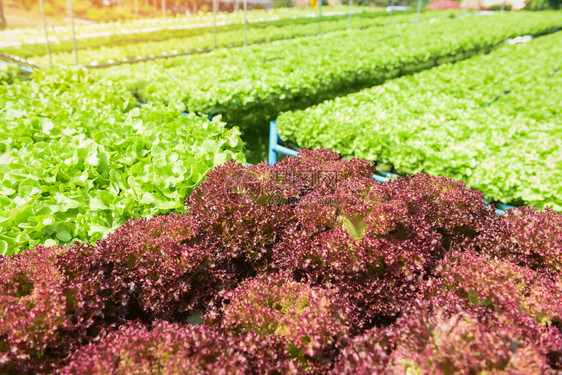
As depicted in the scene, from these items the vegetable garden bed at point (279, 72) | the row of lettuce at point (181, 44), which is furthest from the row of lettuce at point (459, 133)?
the row of lettuce at point (181, 44)

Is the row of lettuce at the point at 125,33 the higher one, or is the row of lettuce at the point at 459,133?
the row of lettuce at the point at 125,33

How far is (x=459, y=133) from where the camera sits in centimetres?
470

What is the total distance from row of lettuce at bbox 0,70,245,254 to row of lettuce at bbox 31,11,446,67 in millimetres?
5309

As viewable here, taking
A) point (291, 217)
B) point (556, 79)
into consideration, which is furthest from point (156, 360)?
point (556, 79)

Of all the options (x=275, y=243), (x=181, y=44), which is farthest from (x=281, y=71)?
(x=275, y=243)

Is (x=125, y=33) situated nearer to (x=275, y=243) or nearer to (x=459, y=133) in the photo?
(x=459, y=133)

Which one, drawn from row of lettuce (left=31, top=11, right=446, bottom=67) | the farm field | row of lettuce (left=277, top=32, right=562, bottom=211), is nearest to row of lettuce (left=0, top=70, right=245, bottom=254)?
the farm field

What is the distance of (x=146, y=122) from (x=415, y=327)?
3211 millimetres

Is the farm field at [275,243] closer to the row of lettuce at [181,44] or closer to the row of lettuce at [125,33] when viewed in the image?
the row of lettuce at [181,44]

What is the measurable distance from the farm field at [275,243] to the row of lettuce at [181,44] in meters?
4.11

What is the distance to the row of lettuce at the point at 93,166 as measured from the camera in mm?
2625

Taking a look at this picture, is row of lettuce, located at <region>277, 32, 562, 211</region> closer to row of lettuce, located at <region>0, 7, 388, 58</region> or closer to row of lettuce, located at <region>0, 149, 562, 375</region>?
row of lettuce, located at <region>0, 149, 562, 375</region>

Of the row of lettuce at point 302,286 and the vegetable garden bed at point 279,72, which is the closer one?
the row of lettuce at point 302,286

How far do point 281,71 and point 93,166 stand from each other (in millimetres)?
4796
